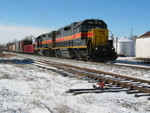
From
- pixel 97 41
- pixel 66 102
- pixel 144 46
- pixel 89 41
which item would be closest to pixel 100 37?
pixel 97 41

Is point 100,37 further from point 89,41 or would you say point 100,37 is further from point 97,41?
point 89,41

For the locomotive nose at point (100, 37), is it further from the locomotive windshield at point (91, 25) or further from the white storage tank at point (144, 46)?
the white storage tank at point (144, 46)

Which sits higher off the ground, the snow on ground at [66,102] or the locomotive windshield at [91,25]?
the locomotive windshield at [91,25]

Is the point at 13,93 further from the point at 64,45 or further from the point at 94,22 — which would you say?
the point at 64,45

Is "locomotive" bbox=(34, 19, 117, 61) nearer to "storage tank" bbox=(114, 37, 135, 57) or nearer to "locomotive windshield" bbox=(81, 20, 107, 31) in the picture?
"locomotive windshield" bbox=(81, 20, 107, 31)

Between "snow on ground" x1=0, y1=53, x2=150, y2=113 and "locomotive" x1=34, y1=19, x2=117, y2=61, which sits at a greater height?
"locomotive" x1=34, y1=19, x2=117, y2=61

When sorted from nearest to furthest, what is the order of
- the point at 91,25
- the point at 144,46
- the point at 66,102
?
the point at 66,102 < the point at 91,25 < the point at 144,46

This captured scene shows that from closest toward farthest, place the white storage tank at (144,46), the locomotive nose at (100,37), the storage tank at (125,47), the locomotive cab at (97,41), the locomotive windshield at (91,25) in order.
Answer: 1. the locomotive cab at (97,41)
2. the locomotive nose at (100,37)
3. the locomotive windshield at (91,25)
4. the white storage tank at (144,46)
5. the storage tank at (125,47)

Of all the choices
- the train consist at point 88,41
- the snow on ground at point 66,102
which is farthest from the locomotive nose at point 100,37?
the snow on ground at point 66,102

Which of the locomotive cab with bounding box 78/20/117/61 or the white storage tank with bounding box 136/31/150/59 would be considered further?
the white storage tank with bounding box 136/31/150/59

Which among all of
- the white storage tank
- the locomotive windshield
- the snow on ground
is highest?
the locomotive windshield

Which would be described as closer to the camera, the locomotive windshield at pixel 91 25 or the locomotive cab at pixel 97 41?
the locomotive cab at pixel 97 41

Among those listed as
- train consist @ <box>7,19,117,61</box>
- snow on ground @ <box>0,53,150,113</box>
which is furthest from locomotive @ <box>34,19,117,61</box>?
snow on ground @ <box>0,53,150,113</box>

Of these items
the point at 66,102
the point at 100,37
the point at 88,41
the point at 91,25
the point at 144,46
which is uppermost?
the point at 91,25
